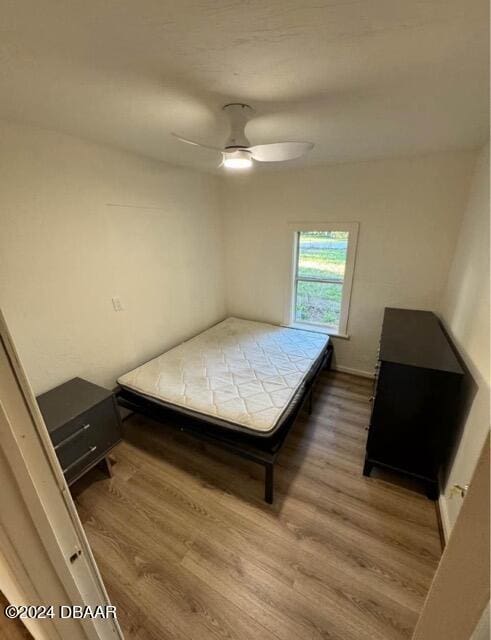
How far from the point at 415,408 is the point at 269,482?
3.54ft

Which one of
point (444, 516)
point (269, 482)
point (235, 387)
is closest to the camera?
point (444, 516)

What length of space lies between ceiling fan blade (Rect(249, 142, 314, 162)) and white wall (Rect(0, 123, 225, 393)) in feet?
4.32

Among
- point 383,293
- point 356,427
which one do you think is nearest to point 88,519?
point 356,427

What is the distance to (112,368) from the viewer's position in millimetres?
2402

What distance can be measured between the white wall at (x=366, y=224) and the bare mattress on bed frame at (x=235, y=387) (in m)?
0.63

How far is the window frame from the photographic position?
9.39 feet

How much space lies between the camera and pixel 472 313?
1754 millimetres

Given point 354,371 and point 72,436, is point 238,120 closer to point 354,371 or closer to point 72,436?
point 72,436

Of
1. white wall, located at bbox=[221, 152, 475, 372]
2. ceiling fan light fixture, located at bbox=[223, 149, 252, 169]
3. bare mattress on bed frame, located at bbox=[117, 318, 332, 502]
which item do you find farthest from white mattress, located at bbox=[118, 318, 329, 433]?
ceiling fan light fixture, located at bbox=[223, 149, 252, 169]

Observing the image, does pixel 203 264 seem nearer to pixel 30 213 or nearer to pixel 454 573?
pixel 30 213

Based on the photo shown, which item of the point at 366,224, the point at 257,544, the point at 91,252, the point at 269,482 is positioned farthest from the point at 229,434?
the point at 366,224

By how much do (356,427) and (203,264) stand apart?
250cm

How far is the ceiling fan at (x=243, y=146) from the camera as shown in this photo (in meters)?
1.43

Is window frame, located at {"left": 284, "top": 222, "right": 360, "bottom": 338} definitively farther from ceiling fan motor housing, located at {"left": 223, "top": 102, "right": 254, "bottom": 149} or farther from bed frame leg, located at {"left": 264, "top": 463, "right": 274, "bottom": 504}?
bed frame leg, located at {"left": 264, "top": 463, "right": 274, "bottom": 504}
